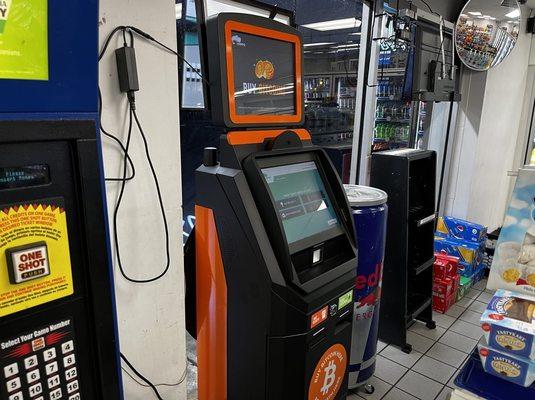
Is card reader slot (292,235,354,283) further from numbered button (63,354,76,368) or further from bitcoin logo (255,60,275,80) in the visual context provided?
numbered button (63,354,76,368)

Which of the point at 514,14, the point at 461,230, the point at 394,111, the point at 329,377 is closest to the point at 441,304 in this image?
the point at 461,230

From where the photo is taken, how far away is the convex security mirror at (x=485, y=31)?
3582 millimetres

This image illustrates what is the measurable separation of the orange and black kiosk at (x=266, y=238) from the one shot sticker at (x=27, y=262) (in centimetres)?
75

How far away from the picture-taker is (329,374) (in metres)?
1.68

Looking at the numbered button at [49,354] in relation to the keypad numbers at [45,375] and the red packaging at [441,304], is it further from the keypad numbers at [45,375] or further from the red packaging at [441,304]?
the red packaging at [441,304]

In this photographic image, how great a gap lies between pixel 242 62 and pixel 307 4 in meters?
1.98

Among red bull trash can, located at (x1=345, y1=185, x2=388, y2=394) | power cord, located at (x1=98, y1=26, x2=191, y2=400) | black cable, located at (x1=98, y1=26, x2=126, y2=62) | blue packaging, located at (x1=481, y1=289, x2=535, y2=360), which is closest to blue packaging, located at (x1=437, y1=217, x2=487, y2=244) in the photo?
red bull trash can, located at (x1=345, y1=185, x2=388, y2=394)

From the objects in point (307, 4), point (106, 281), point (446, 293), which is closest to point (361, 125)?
point (307, 4)

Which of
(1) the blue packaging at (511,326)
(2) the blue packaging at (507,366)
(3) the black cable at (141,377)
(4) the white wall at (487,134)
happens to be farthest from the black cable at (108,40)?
(4) the white wall at (487,134)

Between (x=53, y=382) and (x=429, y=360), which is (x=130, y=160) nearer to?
(x=53, y=382)

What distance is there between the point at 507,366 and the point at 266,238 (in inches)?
46.5

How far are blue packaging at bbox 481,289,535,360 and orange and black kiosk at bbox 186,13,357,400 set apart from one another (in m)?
0.59

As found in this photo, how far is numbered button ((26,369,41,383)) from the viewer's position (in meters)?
0.69

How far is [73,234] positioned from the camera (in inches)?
28.5
